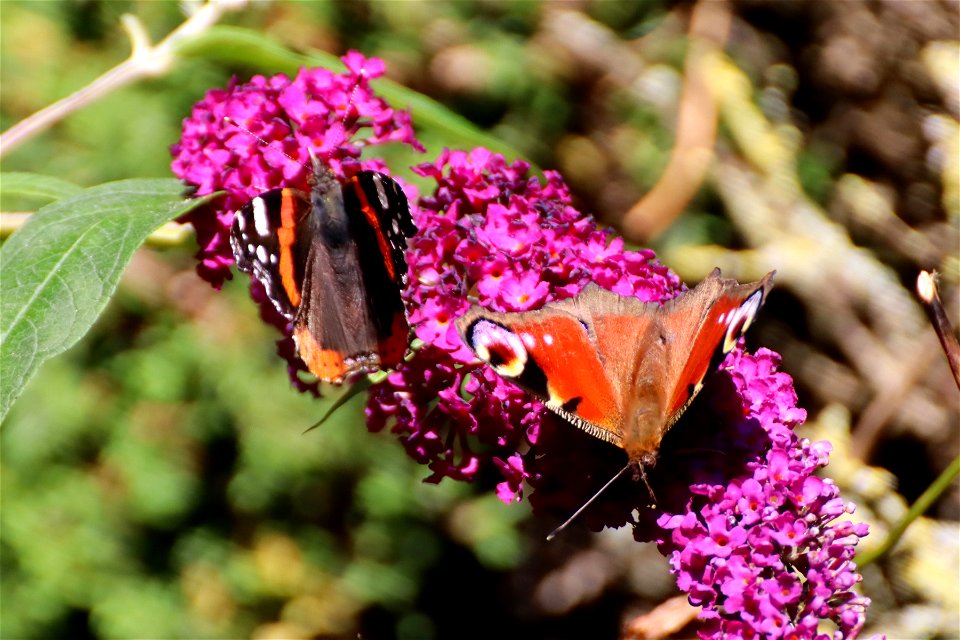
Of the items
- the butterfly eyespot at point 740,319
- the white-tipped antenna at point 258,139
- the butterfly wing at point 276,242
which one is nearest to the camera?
the butterfly eyespot at point 740,319

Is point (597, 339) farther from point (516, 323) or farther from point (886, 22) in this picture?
point (886, 22)

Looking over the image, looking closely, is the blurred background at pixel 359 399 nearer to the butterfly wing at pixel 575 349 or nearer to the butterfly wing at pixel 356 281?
the butterfly wing at pixel 356 281

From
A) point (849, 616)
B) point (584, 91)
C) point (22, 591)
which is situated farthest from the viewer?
point (584, 91)

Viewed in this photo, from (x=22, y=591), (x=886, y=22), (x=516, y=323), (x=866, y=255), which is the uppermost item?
(x=516, y=323)

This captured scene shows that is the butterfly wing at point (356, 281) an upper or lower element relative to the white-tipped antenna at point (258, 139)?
lower

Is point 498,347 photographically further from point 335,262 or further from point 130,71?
point 130,71

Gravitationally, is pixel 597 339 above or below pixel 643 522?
above

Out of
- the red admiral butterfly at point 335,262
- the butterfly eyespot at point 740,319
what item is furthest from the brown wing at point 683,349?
the red admiral butterfly at point 335,262

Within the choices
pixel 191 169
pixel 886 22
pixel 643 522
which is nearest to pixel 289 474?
pixel 191 169
